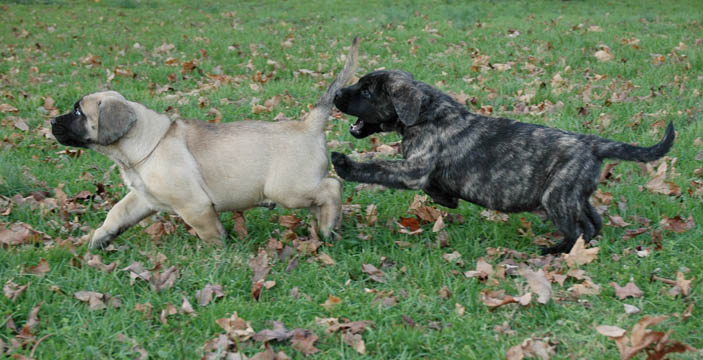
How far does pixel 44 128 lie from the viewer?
7.38 meters

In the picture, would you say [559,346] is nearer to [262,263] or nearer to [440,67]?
[262,263]

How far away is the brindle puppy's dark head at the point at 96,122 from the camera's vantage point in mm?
4539

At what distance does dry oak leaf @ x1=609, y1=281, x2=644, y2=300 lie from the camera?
4.02m

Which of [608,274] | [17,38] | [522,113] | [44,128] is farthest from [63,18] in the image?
[608,274]

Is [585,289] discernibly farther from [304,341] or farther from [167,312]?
[167,312]

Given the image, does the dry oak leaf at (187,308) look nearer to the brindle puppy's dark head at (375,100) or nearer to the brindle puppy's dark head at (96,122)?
the brindle puppy's dark head at (96,122)

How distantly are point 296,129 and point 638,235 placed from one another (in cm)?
258

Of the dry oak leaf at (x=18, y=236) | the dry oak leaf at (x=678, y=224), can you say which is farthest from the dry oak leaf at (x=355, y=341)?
the dry oak leaf at (x=678, y=224)

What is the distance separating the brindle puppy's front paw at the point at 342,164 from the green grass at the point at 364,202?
18.9 inches

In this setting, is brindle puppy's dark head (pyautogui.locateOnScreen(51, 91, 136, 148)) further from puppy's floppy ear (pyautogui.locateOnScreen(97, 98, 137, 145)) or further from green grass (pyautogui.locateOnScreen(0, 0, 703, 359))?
green grass (pyautogui.locateOnScreen(0, 0, 703, 359))

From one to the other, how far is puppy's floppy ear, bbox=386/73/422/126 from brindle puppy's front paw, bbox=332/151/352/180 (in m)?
0.51

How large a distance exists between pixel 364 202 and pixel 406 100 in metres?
A: 1.15

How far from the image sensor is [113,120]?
4.54m

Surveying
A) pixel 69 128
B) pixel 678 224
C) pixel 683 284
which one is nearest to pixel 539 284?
pixel 683 284
